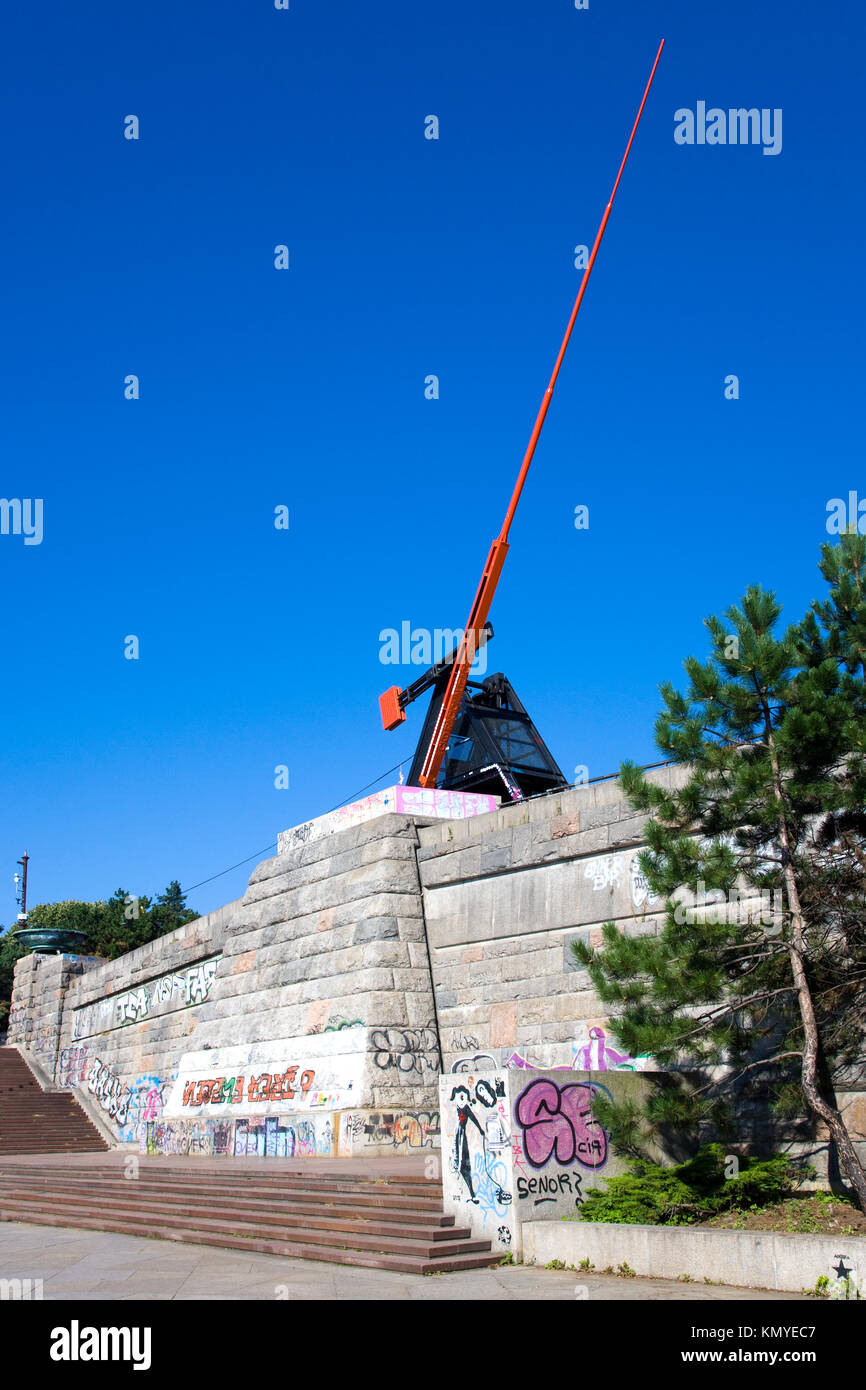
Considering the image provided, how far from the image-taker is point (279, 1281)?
8.83 metres

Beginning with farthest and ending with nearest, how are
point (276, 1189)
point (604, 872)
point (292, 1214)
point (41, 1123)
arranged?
point (41, 1123) < point (604, 872) < point (276, 1189) < point (292, 1214)

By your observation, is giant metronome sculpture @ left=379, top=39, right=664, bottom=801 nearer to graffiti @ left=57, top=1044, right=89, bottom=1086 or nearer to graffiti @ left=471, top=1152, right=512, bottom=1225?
graffiti @ left=57, top=1044, right=89, bottom=1086

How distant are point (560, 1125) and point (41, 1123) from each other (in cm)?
2338

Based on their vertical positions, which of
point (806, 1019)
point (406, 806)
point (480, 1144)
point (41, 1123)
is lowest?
point (41, 1123)

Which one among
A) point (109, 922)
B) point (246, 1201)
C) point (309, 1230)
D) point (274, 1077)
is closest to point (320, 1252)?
point (309, 1230)

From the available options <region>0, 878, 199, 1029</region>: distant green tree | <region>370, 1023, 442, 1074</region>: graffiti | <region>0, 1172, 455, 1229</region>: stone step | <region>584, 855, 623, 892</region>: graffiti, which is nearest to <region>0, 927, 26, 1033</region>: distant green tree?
<region>0, 878, 199, 1029</region>: distant green tree

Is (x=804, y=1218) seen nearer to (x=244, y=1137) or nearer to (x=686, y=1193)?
(x=686, y=1193)

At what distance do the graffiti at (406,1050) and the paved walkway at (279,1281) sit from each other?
5.40 meters

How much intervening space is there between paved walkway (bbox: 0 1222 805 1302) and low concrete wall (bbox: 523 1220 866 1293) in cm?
13

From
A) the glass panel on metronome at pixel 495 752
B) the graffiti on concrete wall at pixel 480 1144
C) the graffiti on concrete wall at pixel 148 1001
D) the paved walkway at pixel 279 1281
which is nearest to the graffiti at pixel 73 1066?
the graffiti on concrete wall at pixel 148 1001

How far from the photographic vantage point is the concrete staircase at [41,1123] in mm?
27438

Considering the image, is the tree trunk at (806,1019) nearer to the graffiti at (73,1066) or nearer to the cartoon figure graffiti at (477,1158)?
the cartoon figure graffiti at (477,1158)
